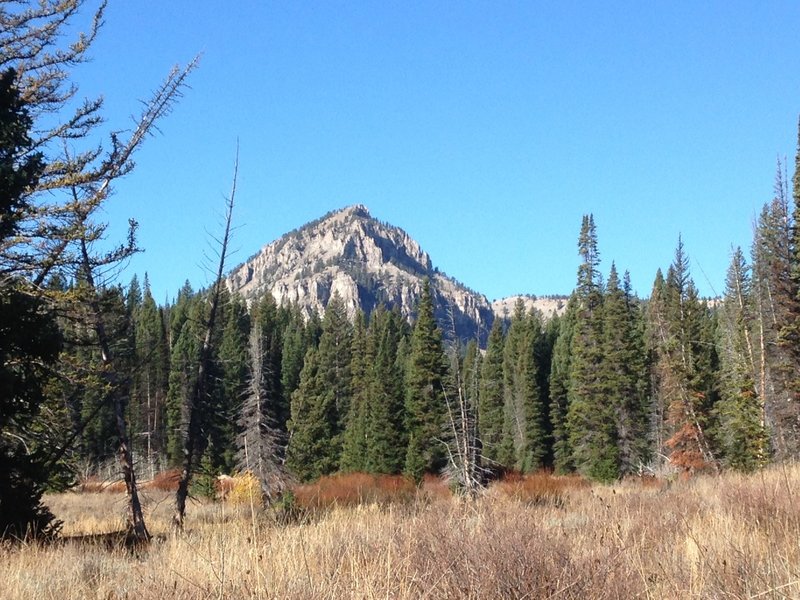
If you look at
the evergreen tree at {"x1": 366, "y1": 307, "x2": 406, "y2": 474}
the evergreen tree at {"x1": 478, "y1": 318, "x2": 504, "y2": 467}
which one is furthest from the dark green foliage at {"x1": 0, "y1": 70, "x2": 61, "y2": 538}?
the evergreen tree at {"x1": 478, "y1": 318, "x2": 504, "y2": 467}

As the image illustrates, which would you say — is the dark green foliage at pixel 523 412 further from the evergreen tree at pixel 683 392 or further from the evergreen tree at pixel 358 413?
the evergreen tree at pixel 683 392

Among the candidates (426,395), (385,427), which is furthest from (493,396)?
(426,395)

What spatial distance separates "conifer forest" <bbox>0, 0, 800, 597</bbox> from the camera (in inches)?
414

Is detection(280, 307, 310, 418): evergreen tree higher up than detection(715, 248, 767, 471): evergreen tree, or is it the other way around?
detection(280, 307, 310, 418): evergreen tree

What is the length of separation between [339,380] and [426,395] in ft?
80.0

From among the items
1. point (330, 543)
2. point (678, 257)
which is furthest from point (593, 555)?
point (678, 257)

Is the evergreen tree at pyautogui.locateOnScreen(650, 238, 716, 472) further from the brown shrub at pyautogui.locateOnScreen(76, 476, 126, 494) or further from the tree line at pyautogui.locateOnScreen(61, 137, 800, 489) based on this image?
the brown shrub at pyautogui.locateOnScreen(76, 476, 126, 494)

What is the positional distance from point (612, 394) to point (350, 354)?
3453 centimetres

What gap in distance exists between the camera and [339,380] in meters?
64.9

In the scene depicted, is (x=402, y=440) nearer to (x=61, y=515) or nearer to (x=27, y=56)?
(x=61, y=515)

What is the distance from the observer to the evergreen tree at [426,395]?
40594 mm

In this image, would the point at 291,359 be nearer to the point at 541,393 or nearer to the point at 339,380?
the point at 339,380

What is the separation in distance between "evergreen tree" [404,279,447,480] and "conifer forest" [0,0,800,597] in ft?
0.44

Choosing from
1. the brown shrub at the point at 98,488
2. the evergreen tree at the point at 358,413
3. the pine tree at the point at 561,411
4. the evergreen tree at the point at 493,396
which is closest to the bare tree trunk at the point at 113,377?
the brown shrub at the point at 98,488
